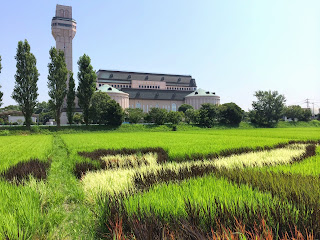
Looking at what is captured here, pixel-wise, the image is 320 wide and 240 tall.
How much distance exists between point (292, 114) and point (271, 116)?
45.8 ft

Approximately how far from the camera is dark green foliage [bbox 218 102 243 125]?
2282 inches

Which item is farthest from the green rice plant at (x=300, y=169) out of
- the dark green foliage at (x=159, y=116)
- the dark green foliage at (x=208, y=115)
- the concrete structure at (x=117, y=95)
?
the concrete structure at (x=117, y=95)

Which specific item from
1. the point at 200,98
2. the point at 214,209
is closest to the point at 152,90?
the point at 200,98

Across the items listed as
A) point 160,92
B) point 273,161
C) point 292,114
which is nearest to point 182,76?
point 160,92

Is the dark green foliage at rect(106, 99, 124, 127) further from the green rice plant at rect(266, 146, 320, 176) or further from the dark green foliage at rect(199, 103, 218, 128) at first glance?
the green rice plant at rect(266, 146, 320, 176)

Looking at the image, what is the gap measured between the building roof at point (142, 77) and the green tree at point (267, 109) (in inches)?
1653

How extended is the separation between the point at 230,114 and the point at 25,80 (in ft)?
152

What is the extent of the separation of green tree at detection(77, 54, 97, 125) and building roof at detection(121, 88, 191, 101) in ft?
138

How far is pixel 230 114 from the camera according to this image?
2299 inches

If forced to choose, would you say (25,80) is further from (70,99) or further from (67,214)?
(67,214)

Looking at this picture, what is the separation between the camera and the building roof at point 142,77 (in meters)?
91.4

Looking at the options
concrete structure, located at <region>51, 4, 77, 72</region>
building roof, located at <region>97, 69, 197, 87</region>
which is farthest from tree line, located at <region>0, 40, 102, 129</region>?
building roof, located at <region>97, 69, 197, 87</region>

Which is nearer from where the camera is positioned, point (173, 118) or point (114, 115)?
point (114, 115)

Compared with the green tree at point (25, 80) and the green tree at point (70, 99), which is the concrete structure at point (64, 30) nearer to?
the green tree at point (70, 99)
